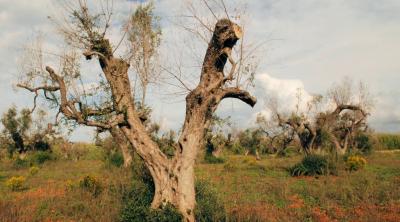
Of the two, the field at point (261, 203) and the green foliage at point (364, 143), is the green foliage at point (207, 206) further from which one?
the green foliage at point (364, 143)

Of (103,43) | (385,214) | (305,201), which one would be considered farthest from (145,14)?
(385,214)

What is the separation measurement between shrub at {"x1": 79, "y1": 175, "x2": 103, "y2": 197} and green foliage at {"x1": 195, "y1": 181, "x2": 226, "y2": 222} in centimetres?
855

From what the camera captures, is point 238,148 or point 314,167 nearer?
point 314,167

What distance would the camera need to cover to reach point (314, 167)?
93.7 ft

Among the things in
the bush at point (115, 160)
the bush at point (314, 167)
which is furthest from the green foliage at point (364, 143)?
the bush at point (115, 160)

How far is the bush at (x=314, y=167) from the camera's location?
28.0 metres

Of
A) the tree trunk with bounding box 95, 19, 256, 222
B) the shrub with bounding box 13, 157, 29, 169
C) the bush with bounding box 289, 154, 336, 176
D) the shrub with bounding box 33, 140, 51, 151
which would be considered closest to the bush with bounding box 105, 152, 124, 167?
the shrub with bounding box 13, 157, 29, 169

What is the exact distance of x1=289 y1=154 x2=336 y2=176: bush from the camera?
28.0 m

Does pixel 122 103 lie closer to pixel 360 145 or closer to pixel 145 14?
pixel 145 14

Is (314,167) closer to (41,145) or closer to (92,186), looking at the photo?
(92,186)

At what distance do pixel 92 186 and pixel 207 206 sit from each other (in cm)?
1041

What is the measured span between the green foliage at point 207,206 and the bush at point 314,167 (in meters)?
17.3

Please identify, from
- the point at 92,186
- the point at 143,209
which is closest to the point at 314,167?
the point at 92,186

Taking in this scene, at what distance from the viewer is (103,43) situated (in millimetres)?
12125
